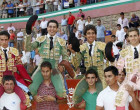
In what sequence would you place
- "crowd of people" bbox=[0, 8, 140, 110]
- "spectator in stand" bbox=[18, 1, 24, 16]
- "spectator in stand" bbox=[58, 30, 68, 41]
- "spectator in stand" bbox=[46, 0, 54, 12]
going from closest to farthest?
"crowd of people" bbox=[0, 8, 140, 110] → "spectator in stand" bbox=[58, 30, 68, 41] → "spectator in stand" bbox=[46, 0, 54, 12] → "spectator in stand" bbox=[18, 1, 24, 16]

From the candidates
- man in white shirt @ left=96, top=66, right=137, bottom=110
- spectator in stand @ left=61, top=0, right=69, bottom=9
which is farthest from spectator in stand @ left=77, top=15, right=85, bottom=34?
man in white shirt @ left=96, top=66, right=137, bottom=110

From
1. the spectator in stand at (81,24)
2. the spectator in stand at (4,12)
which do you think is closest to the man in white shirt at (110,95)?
the spectator in stand at (81,24)

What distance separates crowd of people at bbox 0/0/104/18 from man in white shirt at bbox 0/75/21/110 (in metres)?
14.7

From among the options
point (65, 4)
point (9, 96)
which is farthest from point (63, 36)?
point (9, 96)

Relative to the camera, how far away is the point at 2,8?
2678 centimetres

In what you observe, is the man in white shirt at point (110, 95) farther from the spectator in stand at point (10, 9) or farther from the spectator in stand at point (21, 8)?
the spectator in stand at point (10, 9)

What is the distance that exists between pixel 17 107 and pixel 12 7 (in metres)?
20.1

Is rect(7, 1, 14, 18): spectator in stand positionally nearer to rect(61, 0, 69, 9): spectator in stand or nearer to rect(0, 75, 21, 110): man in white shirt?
rect(61, 0, 69, 9): spectator in stand

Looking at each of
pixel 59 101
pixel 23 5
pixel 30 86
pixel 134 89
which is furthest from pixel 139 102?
pixel 23 5

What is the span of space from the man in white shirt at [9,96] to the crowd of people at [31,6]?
1471 centimetres

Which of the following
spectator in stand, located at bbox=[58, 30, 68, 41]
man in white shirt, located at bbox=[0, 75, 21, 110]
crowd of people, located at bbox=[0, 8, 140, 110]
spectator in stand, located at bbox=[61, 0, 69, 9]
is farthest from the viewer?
spectator in stand, located at bbox=[61, 0, 69, 9]

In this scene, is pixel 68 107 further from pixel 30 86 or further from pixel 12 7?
pixel 12 7

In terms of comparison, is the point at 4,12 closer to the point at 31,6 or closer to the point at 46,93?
the point at 31,6

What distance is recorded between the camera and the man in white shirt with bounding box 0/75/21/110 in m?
6.98
